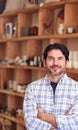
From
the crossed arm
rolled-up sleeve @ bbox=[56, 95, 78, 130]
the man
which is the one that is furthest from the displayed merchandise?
rolled-up sleeve @ bbox=[56, 95, 78, 130]

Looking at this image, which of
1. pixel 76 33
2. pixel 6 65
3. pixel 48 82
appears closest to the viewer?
pixel 48 82

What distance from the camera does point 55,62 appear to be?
Result: 6.36ft

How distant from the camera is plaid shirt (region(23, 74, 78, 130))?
6.11 feet

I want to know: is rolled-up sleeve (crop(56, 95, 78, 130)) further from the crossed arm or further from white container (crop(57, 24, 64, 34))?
white container (crop(57, 24, 64, 34))

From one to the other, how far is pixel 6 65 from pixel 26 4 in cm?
86

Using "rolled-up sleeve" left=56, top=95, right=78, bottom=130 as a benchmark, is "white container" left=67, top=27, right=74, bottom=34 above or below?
above

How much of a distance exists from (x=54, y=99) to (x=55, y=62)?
255mm

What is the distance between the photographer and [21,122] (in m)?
3.45

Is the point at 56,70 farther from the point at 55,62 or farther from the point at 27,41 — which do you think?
the point at 27,41

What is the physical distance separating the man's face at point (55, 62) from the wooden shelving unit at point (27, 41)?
74 cm

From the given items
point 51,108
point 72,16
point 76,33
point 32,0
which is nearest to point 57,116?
point 51,108

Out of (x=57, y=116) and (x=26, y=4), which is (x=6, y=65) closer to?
(x=26, y=4)

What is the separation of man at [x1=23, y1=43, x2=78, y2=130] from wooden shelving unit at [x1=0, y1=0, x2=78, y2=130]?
0.73m

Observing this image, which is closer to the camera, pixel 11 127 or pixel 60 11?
pixel 60 11
